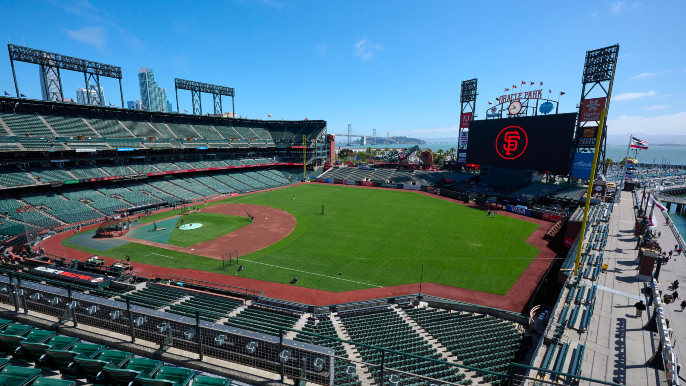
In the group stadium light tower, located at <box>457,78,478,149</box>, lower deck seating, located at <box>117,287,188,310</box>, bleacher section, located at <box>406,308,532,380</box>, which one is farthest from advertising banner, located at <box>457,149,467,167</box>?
lower deck seating, located at <box>117,287,188,310</box>

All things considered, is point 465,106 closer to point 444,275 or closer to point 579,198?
point 579,198

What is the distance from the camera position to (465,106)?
258ft

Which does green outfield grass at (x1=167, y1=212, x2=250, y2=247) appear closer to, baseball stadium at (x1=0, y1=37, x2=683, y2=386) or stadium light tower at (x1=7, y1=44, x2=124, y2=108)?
baseball stadium at (x1=0, y1=37, x2=683, y2=386)

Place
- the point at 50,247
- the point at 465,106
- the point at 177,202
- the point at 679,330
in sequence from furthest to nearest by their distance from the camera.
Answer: the point at 465,106 → the point at 177,202 → the point at 50,247 → the point at 679,330

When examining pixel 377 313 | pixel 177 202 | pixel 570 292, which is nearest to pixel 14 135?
pixel 177 202

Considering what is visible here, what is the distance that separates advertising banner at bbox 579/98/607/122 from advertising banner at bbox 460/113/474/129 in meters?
25.5

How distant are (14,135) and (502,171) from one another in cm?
8905

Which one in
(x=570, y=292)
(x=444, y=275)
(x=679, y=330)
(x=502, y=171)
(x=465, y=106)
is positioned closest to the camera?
(x=679, y=330)

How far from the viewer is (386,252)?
33.9 m

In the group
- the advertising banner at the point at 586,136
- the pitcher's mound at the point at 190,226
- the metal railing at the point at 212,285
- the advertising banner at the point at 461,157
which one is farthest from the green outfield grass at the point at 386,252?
the advertising banner at the point at 461,157

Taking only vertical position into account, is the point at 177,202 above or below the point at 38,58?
below

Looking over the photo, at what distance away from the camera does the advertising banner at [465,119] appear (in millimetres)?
77438

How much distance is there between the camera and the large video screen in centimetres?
5266

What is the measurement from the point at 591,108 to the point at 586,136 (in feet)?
16.4
